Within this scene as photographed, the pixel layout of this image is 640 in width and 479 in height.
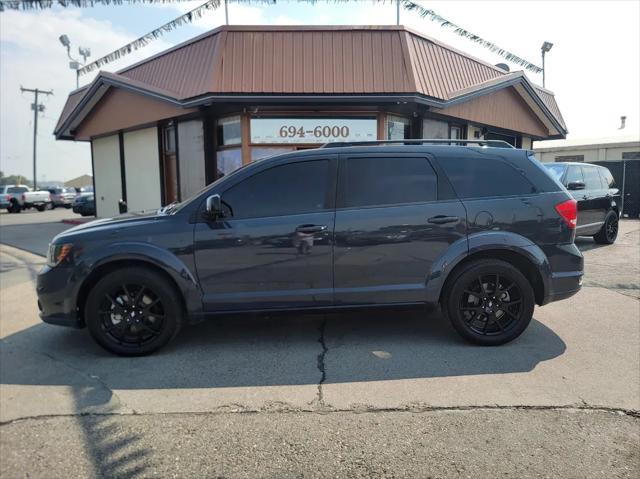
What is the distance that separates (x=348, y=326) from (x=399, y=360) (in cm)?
99

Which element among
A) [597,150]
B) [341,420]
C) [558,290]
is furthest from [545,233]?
[597,150]

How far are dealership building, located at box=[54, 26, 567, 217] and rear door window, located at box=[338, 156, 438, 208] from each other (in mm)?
5814

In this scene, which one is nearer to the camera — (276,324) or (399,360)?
(399,360)

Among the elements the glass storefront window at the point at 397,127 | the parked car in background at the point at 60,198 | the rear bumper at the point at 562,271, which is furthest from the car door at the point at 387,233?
the parked car in background at the point at 60,198

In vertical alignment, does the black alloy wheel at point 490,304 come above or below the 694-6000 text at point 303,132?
below

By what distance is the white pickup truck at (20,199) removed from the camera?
31234 millimetres

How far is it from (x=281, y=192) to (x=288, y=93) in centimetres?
614

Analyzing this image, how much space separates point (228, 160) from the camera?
1121cm

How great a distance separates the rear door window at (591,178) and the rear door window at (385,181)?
7.14 meters

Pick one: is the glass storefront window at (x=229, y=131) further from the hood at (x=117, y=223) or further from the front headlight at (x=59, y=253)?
the front headlight at (x=59, y=253)

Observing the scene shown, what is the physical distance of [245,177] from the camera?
4.38 m

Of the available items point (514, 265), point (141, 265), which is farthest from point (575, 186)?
point (141, 265)

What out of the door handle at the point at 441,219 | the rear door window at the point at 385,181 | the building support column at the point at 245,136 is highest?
the building support column at the point at 245,136

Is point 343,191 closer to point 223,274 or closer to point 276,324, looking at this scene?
point 223,274
